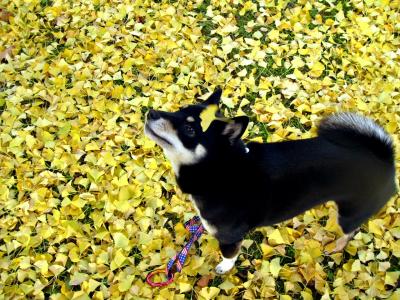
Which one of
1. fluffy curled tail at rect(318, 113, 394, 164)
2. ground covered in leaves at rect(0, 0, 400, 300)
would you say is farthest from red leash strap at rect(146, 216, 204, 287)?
fluffy curled tail at rect(318, 113, 394, 164)

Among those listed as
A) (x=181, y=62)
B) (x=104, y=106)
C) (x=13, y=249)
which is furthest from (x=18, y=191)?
(x=181, y=62)

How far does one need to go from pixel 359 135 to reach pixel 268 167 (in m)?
0.71

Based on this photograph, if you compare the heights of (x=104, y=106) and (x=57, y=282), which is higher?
(x=104, y=106)

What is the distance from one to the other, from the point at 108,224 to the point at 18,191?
97 centimetres

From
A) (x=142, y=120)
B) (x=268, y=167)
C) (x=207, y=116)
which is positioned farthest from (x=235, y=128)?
(x=142, y=120)

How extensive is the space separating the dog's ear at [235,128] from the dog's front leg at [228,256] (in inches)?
37.7

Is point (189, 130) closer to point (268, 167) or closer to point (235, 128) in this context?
point (235, 128)

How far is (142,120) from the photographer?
4457mm

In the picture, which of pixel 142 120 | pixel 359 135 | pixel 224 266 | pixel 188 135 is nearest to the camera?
pixel 188 135

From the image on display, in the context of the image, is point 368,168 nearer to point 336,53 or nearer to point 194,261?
point 194,261

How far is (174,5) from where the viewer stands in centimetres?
553

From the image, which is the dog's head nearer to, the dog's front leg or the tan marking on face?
the tan marking on face

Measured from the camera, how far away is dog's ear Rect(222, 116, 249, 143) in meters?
2.65

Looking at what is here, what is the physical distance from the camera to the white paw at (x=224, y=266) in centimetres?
344
